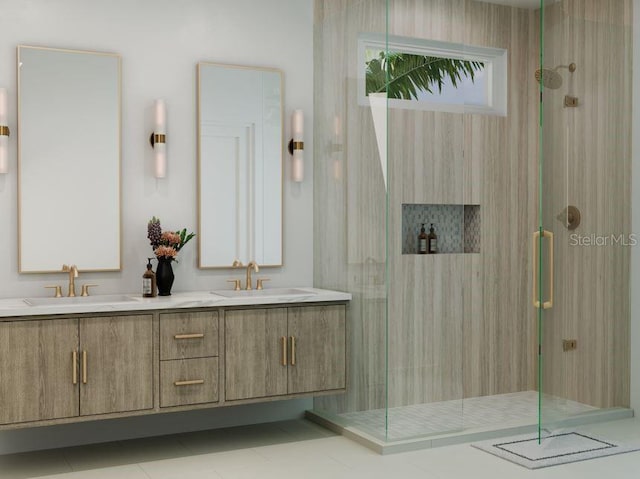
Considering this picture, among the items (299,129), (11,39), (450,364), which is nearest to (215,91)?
Answer: (299,129)

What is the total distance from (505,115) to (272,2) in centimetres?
199

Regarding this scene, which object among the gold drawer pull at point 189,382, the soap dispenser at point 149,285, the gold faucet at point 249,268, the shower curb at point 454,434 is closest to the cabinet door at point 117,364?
the gold drawer pull at point 189,382

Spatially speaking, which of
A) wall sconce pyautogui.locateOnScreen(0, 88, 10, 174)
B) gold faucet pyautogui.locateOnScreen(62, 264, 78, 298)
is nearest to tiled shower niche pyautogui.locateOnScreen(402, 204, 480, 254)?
gold faucet pyautogui.locateOnScreen(62, 264, 78, 298)

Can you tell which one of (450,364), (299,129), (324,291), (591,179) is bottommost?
(450,364)

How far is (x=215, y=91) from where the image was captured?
4.51m

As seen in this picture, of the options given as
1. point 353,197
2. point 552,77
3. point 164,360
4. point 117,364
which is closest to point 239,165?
point 353,197

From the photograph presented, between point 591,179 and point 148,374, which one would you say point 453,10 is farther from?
point 148,374

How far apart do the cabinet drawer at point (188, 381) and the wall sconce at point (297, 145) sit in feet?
4.43

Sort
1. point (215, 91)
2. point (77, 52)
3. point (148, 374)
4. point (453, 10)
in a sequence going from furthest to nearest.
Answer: point (453, 10), point (215, 91), point (77, 52), point (148, 374)

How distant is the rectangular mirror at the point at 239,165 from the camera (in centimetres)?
450

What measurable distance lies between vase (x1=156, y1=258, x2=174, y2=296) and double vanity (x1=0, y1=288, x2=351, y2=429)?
8cm

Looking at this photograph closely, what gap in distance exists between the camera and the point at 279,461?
3949mm

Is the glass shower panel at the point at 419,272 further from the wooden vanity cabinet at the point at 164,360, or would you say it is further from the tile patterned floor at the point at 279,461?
the wooden vanity cabinet at the point at 164,360

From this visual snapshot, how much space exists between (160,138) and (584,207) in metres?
2.37
